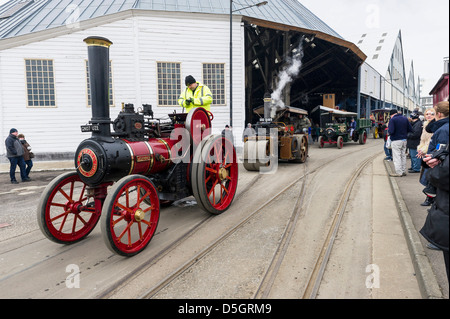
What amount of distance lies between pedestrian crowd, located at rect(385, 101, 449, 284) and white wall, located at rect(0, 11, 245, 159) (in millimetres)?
8597

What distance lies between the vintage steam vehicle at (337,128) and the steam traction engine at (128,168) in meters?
11.4

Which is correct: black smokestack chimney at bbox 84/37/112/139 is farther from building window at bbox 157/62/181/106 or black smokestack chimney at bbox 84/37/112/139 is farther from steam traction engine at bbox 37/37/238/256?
building window at bbox 157/62/181/106

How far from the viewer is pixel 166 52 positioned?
13.5 metres

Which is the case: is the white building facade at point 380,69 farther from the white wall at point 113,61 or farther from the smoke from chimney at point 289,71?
the white wall at point 113,61

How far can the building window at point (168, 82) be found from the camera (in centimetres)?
1366

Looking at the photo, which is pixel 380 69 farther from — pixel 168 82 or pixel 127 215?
pixel 127 215

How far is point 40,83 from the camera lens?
12.6 m

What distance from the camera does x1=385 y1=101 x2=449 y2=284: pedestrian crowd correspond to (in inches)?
79.0

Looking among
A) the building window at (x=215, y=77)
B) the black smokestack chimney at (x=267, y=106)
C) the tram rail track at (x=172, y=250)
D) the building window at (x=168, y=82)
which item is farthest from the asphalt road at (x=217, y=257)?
the building window at (x=215, y=77)
